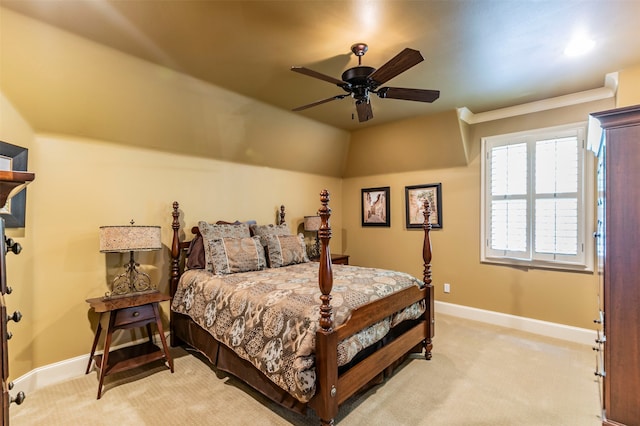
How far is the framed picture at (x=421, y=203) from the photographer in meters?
4.55

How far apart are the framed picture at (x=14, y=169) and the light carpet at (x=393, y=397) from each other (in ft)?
4.55

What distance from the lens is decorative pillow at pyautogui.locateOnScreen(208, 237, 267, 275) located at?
10.3ft

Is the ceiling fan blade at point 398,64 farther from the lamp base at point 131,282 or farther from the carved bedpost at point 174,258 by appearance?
the lamp base at point 131,282

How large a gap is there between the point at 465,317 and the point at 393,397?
7.66 feet

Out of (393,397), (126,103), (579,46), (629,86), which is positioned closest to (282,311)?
(393,397)

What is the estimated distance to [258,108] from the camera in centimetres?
377

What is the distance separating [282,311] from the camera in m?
2.16

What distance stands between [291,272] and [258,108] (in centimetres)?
199

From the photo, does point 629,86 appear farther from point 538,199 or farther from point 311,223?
point 311,223

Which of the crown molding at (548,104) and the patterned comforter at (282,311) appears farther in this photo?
the crown molding at (548,104)

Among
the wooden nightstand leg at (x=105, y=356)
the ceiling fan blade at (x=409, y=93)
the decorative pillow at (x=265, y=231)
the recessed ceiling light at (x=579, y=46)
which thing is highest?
the recessed ceiling light at (x=579, y=46)

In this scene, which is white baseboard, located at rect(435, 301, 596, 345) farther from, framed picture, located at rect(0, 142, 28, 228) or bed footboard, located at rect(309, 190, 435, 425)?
framed picture, located at rect(0, 142, 28, 228)

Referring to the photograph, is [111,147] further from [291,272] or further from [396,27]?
[396,27]

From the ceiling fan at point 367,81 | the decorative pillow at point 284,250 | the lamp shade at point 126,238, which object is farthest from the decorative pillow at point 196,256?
the ceiling fan at point 367,81
